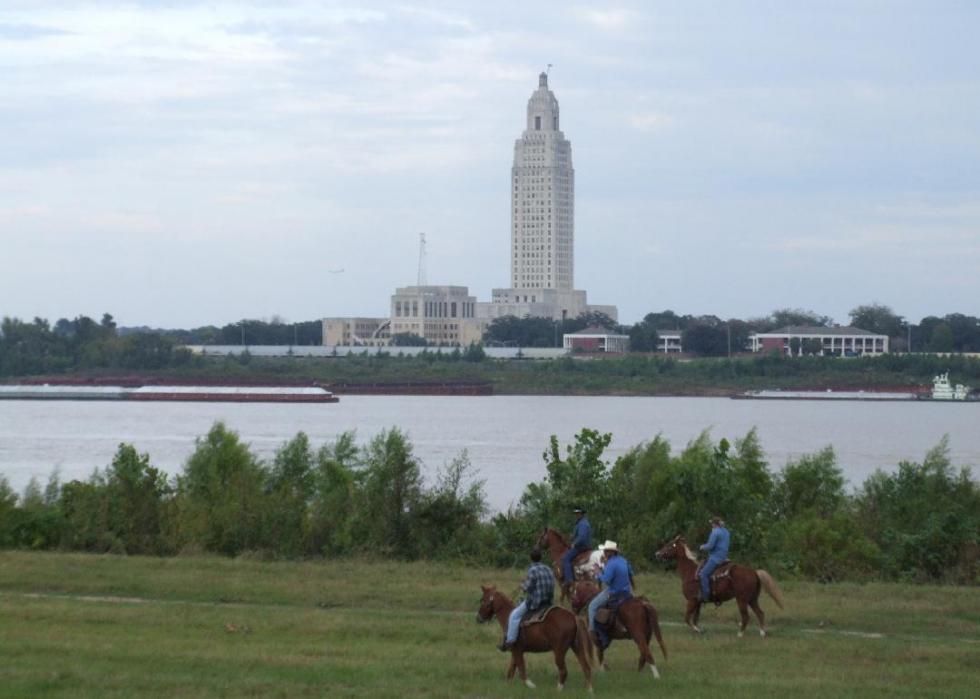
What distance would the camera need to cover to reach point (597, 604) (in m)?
15.2

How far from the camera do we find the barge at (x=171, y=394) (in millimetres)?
134250

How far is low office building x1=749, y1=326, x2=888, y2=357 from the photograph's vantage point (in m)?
180

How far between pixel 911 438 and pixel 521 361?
299ft

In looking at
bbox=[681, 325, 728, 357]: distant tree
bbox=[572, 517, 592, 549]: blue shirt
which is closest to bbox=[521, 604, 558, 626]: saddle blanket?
bbox=[572, 517, 592, 549]: blue shirt

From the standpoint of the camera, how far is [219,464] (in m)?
32.0

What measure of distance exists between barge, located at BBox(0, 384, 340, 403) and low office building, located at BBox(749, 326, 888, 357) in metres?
64.9

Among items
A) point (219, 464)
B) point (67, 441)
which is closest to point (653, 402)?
point (67, 441)

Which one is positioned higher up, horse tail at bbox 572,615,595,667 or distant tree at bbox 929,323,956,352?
distant tree at bbox 929,323,956,352

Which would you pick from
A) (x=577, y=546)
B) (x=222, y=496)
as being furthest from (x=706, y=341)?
(x=577, y=546)

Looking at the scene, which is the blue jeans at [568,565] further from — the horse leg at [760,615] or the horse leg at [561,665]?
the horse leg at [561,665]

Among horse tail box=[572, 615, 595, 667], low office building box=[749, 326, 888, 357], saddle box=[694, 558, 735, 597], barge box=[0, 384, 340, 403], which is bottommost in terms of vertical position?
barge box=[0, 384, 340, 403]

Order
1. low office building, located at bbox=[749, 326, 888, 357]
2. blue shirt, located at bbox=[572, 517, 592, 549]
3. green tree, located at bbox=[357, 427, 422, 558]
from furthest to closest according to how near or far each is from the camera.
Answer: low office building, located at bbox=[749, 326, 888, 357], green tree, located at bbox=[357, 427, 422, 558], blue shirt, located at bbox=[572, 517, 592, 549]

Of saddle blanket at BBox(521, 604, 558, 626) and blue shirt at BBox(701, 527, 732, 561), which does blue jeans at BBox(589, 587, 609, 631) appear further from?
blue shirt at BBox(701, 527, 732, 561)

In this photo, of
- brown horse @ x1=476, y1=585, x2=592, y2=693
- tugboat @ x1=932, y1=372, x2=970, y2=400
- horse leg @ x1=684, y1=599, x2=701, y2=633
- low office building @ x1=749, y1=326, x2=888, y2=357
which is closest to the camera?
brown horse @ x1=476, y1=585, x2=592, y2=693
